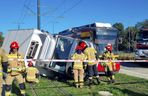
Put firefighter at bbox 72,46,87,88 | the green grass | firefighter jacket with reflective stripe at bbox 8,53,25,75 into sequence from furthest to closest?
firefighter at bbox 72,46,87,88 → the green grass → firefighter jacket with reflective stripe at bbox 8,53,25,75

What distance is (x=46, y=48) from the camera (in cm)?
1881

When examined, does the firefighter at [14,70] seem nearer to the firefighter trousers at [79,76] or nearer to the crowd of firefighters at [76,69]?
the crowd of firefighters at [76,69]

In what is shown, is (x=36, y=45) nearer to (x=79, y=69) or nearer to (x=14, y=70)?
(x=79, y=69)

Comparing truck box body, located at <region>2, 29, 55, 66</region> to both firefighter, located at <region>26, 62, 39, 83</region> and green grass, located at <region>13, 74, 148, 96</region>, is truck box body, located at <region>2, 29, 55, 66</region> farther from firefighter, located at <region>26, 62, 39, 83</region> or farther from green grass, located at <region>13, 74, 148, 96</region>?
green grass, located at <region>13, 74, 148, 96</region>

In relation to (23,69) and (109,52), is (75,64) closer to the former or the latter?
(109,52)

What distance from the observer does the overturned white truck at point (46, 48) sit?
1800 cm

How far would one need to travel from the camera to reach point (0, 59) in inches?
395

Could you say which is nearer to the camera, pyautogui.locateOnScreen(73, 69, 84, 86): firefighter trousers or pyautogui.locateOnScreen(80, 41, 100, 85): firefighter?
pyautogui.locateOnScreen(73, 69, 84, 86): firefighter trousers

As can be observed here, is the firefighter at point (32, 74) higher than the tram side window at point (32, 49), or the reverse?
the tram side window at point (32, 49)

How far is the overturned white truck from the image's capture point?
18.0 metres

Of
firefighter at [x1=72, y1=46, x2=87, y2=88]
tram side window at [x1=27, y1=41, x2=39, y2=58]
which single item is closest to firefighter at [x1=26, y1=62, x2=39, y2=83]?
tram side window at [x1=27, y1=41, x2=39, y2=58]

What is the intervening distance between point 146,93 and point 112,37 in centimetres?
1285

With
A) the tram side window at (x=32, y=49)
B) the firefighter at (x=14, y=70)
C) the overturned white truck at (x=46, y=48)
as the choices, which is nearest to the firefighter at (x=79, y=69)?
the overturned white truck at (x=46, y=48)

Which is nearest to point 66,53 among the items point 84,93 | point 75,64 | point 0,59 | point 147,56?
point 75,64
